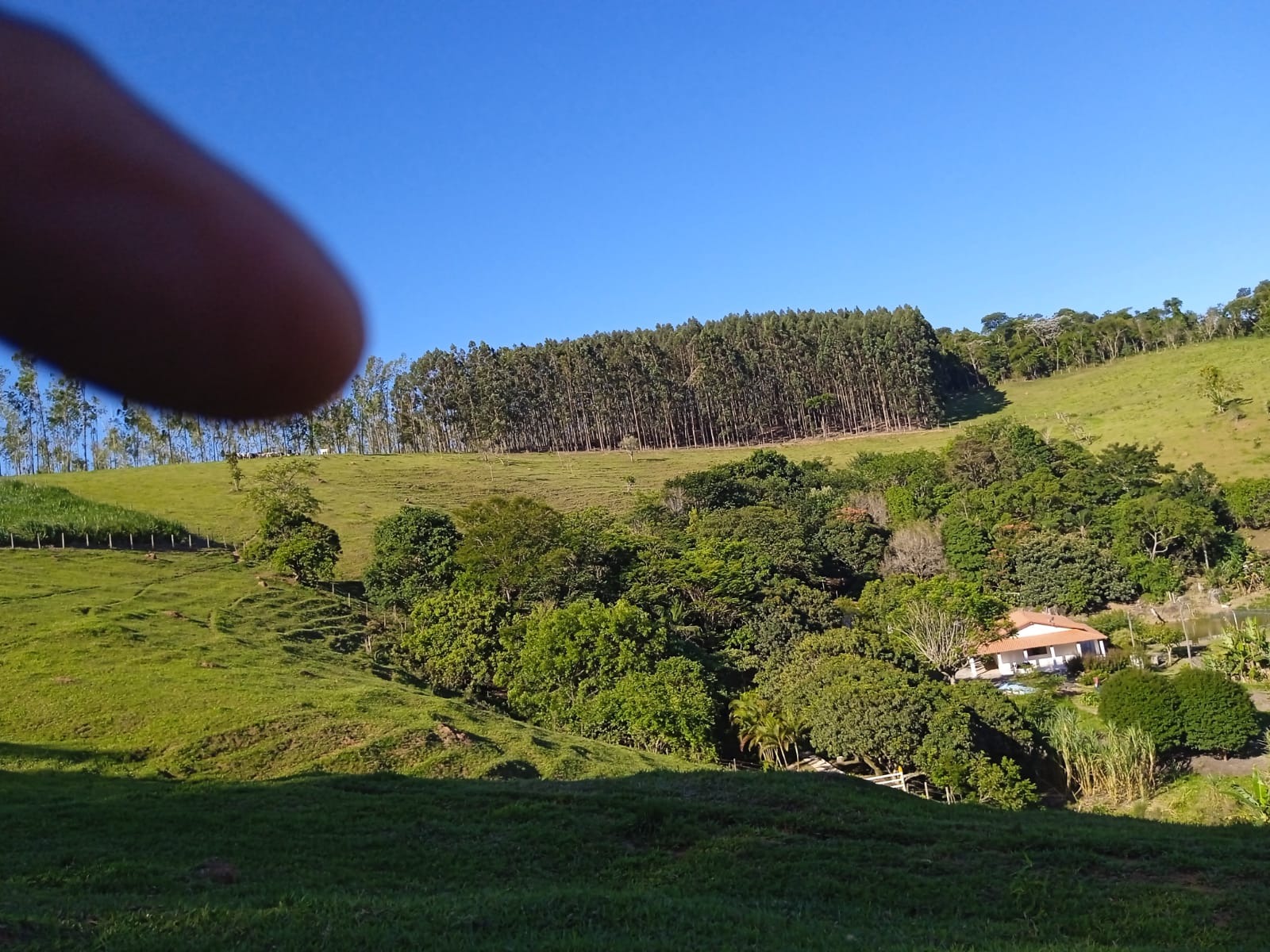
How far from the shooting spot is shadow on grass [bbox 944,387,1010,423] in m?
87.9

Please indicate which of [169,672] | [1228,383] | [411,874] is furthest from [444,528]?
[1228,383]

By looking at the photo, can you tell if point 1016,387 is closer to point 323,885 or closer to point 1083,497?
point 1083,497

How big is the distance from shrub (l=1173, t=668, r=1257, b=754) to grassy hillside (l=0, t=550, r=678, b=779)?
47.2ft

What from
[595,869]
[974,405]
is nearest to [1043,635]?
[595,869]

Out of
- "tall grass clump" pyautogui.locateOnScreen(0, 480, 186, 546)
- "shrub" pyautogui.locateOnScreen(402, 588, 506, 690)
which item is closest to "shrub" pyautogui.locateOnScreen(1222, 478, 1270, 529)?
"shrub" pyautogui.locateOnScreen(402, 588, 506, 690)

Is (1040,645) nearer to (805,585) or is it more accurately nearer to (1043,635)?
(1043,635)

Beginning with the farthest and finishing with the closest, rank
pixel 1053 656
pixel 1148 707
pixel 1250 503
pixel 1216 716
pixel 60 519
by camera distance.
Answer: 1. pixel 1250 503
2. pixel 1053 656
3. pixel 60 519
4. pixel 1148 707
5. pixel 1216 716

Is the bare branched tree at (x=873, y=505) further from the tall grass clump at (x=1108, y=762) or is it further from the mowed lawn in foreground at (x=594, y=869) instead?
the mowed lawn in foreground at (x=594, y=869)

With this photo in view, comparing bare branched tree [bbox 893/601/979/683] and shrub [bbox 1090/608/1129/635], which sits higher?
bare branched tree [bbox 893/601/979/683]

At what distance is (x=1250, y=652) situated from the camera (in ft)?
101

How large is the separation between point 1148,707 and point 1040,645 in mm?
12522

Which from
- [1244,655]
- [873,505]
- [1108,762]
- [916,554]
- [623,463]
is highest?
[623,463]

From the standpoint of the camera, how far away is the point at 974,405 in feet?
306

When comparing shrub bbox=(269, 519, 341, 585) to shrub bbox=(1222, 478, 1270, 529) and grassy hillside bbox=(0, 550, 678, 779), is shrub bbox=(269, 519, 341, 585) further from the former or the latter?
shrub bbox=(1222, 478, 1270, 529)
